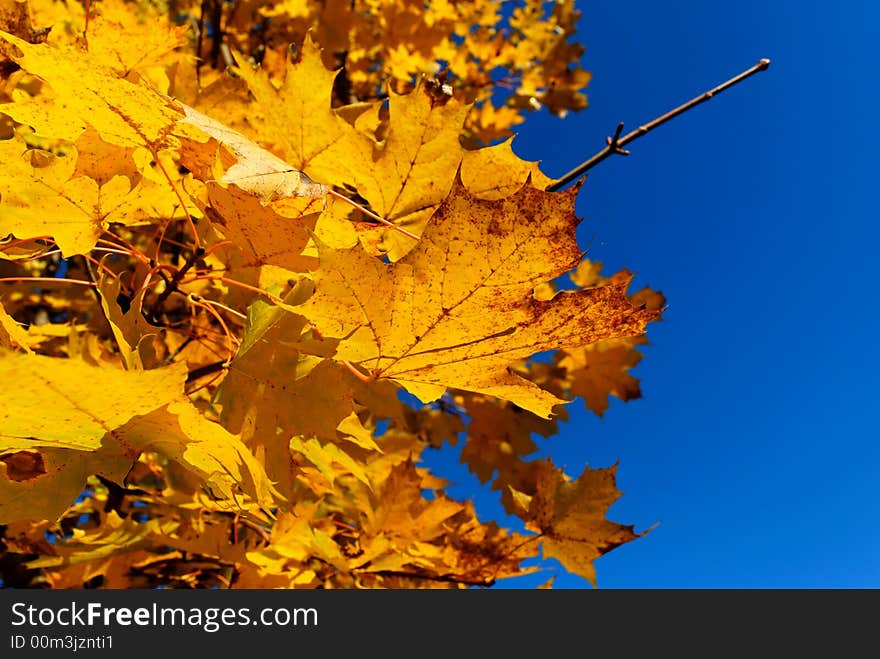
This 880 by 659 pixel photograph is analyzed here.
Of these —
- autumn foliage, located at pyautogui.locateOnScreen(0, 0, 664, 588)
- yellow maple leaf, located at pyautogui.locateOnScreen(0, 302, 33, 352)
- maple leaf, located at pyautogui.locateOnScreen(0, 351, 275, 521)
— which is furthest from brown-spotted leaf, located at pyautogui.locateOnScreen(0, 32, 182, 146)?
maple leaf, located at pyautogui.locateOnScreen(0, 351, 275, 521)

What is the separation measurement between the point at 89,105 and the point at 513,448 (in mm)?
2154

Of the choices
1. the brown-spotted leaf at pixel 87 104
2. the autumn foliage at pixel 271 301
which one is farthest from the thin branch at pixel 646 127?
the brown-spotted leaf at pixel 87 104

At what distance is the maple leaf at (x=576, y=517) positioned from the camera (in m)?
1.31

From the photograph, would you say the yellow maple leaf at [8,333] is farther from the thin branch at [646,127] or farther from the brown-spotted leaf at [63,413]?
the thin branch at [646,127]

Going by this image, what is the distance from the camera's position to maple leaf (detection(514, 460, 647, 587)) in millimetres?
1310

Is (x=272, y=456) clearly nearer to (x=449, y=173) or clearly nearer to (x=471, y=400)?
(x=449, y=173)

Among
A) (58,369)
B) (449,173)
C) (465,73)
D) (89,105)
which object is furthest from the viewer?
(465,73)

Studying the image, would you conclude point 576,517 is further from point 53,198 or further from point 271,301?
point 53,198

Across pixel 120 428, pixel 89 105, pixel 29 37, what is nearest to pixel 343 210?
pixel 89 105

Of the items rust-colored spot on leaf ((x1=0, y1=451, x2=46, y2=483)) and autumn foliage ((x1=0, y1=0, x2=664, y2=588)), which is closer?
autumn foliage ((x1=0, y1=0, x2=664, y2=588))

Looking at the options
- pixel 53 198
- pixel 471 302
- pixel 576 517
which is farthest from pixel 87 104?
pixel 576 517

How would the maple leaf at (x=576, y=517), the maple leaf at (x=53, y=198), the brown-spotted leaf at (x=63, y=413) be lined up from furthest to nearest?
1. the maple leaf at (x=576, y=517)
2. the maple leaf at (x=53, y=198)
3. the brown-spotted leaf at (x=63, y=413)

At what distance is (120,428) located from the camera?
494 mm

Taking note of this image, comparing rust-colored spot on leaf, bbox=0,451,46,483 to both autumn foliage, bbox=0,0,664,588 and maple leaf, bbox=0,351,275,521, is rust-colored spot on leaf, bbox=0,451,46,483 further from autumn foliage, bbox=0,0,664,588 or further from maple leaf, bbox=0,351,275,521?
maple leaf, bbox=0,351,275,521
